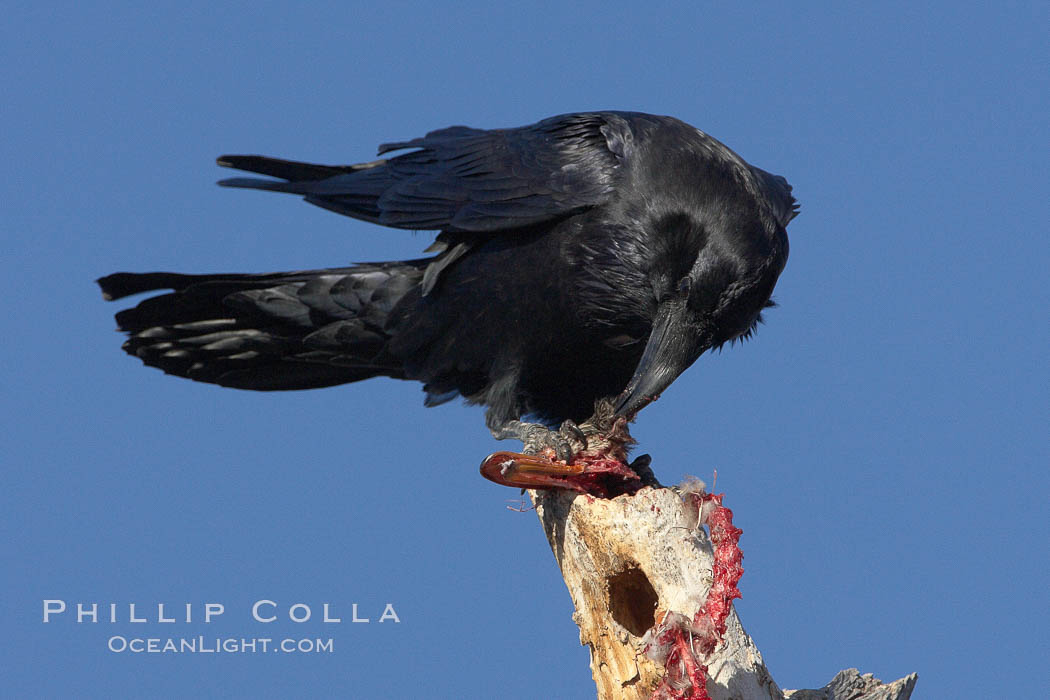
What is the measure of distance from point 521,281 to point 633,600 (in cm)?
155

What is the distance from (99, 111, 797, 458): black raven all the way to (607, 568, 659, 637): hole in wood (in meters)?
0.63

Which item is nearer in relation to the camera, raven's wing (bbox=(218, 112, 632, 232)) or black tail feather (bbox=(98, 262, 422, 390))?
raven's wing (bbox=(218, 112, 632, 232))

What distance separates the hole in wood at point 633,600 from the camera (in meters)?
3.83

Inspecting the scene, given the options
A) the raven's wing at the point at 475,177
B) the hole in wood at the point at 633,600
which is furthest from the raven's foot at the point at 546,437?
the raven's wing at the point at 475,177

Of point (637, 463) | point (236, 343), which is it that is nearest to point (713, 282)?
point (637, 463)

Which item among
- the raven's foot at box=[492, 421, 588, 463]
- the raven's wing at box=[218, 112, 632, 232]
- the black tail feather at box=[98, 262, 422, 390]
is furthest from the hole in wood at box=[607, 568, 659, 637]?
the black tail feather at box=[98, 262, 422, 390]

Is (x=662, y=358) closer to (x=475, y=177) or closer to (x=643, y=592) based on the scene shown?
(x=643, y=592)

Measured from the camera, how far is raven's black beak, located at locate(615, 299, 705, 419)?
4.66 meters

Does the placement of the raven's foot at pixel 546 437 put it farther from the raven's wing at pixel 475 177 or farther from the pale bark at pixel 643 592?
the raven's wing at pixel 475 177

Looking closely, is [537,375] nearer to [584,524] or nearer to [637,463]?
[637,463]

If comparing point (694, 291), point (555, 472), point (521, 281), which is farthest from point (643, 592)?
point (521, 281)

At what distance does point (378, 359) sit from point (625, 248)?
4.67 feet

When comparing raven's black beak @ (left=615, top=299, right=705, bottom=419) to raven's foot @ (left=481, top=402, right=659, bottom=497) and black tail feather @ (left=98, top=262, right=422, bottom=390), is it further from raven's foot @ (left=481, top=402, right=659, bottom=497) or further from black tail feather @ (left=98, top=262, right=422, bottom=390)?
black tail feather @ (left=98, top=262, right=422, bottom=390)

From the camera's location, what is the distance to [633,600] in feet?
12.8
